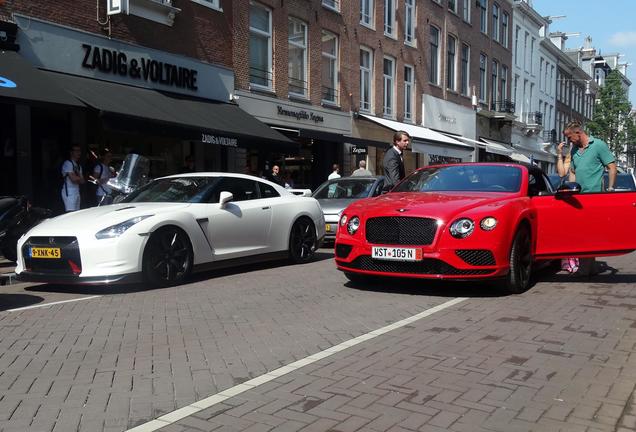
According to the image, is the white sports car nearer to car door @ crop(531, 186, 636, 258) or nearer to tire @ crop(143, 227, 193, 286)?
tire @ crop(143, 227, 193, 286)

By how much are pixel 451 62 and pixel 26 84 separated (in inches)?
1028

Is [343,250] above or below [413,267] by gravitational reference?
above

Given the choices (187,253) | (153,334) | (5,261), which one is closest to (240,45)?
(5,261)

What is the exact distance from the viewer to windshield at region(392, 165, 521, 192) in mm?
7375

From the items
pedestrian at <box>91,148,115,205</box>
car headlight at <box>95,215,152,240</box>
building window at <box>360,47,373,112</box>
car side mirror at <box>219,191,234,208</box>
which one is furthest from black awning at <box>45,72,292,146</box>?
building window at <box>360,47,373,112</box>

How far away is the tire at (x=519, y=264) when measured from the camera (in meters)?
6.55

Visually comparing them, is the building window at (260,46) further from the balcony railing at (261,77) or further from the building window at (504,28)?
the building window at (504,28)

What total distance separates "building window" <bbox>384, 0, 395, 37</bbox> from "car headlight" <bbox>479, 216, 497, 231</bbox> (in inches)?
832

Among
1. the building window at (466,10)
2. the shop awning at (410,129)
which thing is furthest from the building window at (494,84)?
the shop awning at (410,129)

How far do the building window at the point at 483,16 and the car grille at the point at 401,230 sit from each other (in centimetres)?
3291

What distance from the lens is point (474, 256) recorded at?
6.22 meters

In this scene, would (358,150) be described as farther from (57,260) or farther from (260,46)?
(57,260)

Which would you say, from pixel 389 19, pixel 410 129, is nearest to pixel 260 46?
pixel 410 129

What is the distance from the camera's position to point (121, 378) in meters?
3.95
